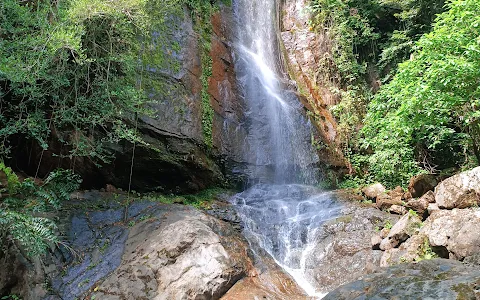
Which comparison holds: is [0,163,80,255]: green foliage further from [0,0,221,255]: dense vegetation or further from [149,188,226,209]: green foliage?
[149,188,226,209]: green foliage

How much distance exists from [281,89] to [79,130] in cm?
759

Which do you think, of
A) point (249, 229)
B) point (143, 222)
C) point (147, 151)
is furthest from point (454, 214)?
point (147, 151)

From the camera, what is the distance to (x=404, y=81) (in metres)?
8.41

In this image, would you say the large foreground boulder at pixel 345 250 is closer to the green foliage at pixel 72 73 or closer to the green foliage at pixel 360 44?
the green foliage at pixel 360 44

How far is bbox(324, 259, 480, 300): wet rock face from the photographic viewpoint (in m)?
3.31

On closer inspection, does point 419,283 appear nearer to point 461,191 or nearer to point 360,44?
point 461,191

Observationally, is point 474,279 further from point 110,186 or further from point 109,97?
point 110,186

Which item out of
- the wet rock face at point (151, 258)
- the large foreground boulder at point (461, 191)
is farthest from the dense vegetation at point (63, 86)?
the large foreground boulder at point (461, 191)

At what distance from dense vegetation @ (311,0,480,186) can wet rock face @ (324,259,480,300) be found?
4.22 meters

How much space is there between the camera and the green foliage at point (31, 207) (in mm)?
5219

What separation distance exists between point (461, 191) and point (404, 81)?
314cm

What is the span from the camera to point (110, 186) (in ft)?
29.2

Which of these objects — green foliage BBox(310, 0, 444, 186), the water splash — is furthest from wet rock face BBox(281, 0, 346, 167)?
the water splash

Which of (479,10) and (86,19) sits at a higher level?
(86,19)
